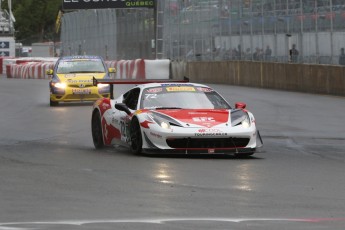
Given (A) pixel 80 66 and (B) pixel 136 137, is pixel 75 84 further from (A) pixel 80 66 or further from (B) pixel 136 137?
(B) pixel 136 137

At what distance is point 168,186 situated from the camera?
1047 cm

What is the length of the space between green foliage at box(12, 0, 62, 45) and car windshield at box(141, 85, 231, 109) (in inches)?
4711

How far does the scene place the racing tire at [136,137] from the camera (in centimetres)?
1416

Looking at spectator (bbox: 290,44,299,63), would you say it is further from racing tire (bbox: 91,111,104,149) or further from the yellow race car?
racing tire (bbox: 91,111,104,149)

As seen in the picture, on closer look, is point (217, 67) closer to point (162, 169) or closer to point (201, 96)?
point (201, 96)

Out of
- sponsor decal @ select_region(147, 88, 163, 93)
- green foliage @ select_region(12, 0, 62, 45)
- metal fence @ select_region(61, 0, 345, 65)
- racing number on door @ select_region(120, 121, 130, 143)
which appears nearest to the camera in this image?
racing number on door @ select_region(120, 121, 130, 143)

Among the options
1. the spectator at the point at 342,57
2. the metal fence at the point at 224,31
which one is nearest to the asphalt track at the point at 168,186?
the spectator at the point at 342,57

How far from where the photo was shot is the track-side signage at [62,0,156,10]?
61.2 m

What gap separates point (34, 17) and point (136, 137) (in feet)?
416

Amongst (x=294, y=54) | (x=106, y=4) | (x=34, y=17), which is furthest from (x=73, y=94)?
(x=34, y=17)

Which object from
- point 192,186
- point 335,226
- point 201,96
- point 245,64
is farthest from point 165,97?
point 245,64

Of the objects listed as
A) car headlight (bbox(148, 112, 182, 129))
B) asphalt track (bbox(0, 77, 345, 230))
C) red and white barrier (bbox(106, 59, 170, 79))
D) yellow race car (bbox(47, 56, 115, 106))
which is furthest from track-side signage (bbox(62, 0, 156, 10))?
car headlight (bbox(148, 112, 182, 129))

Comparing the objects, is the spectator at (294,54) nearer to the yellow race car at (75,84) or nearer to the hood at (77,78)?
the yellow race car at (75,84)

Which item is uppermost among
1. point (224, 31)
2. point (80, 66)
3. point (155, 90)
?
point (224, 31)
